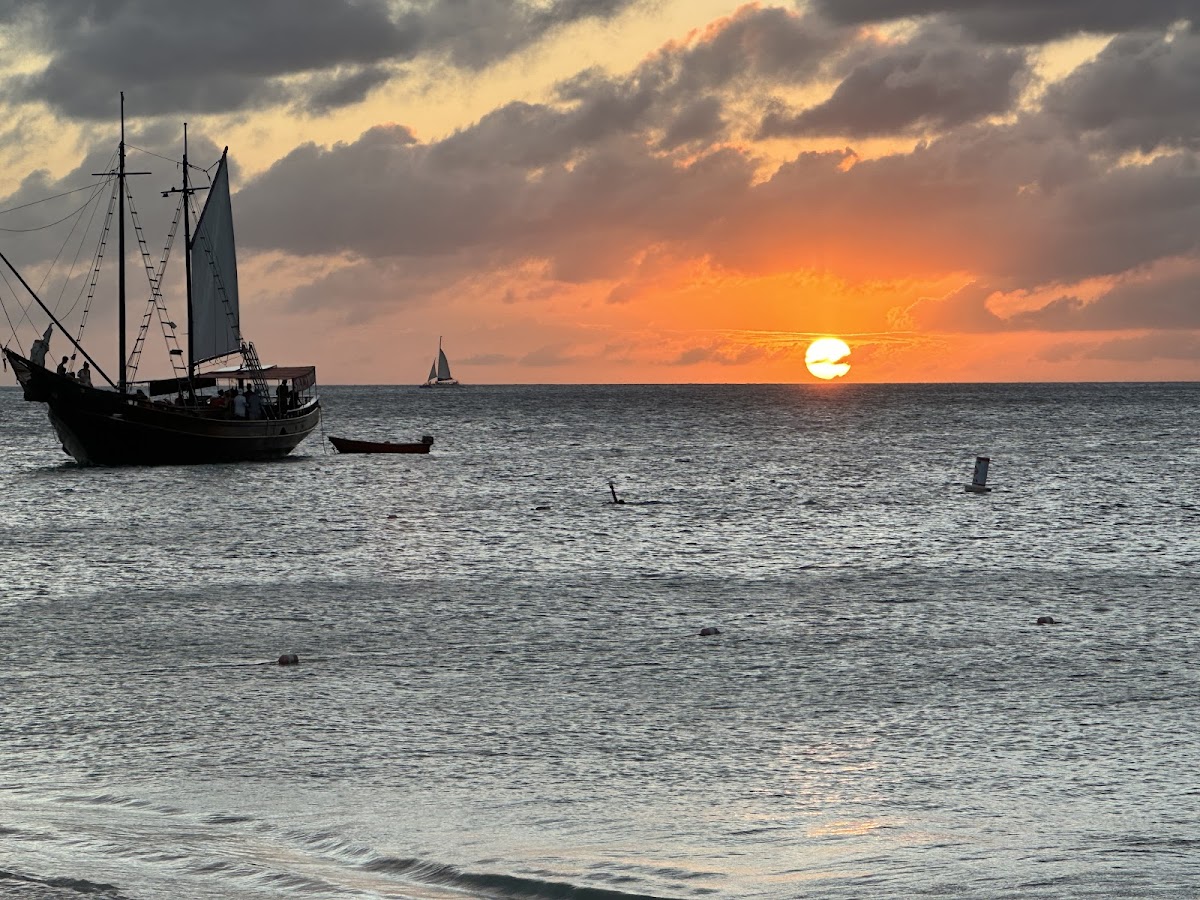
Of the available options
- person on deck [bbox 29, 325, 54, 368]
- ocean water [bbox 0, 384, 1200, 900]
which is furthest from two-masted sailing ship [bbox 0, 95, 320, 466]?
ocean water [bbox 0, 384, 1200, 900]

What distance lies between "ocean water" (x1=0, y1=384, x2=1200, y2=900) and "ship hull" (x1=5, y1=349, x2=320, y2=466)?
27.8 meters

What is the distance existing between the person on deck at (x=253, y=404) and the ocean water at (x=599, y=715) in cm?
3380

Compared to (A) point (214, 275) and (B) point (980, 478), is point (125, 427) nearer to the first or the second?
(A) point (214, 275)

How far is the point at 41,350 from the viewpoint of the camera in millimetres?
59312

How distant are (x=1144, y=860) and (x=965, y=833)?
109 centimetres

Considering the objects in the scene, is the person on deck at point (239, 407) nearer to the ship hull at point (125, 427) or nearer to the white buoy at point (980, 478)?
the ship hull at point (125, 427)

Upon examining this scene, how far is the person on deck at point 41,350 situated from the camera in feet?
194

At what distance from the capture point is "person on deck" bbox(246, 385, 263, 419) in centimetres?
6731

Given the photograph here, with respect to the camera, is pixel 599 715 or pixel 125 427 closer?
pixel 599 715

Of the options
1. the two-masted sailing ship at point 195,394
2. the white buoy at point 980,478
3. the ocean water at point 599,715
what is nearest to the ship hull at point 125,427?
the two-masted sailing ship at point 195,394

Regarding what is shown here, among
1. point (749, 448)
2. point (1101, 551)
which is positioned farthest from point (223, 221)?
point (1101, 551)

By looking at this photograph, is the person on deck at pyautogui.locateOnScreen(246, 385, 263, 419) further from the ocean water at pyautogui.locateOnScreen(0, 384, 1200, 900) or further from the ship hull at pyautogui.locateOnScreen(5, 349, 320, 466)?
the ocean water at pyautogui.locateOnScreen(0, 384, 1200, 900)

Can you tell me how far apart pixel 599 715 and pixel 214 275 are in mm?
60173

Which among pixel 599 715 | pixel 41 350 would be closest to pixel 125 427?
pixel 41 350
